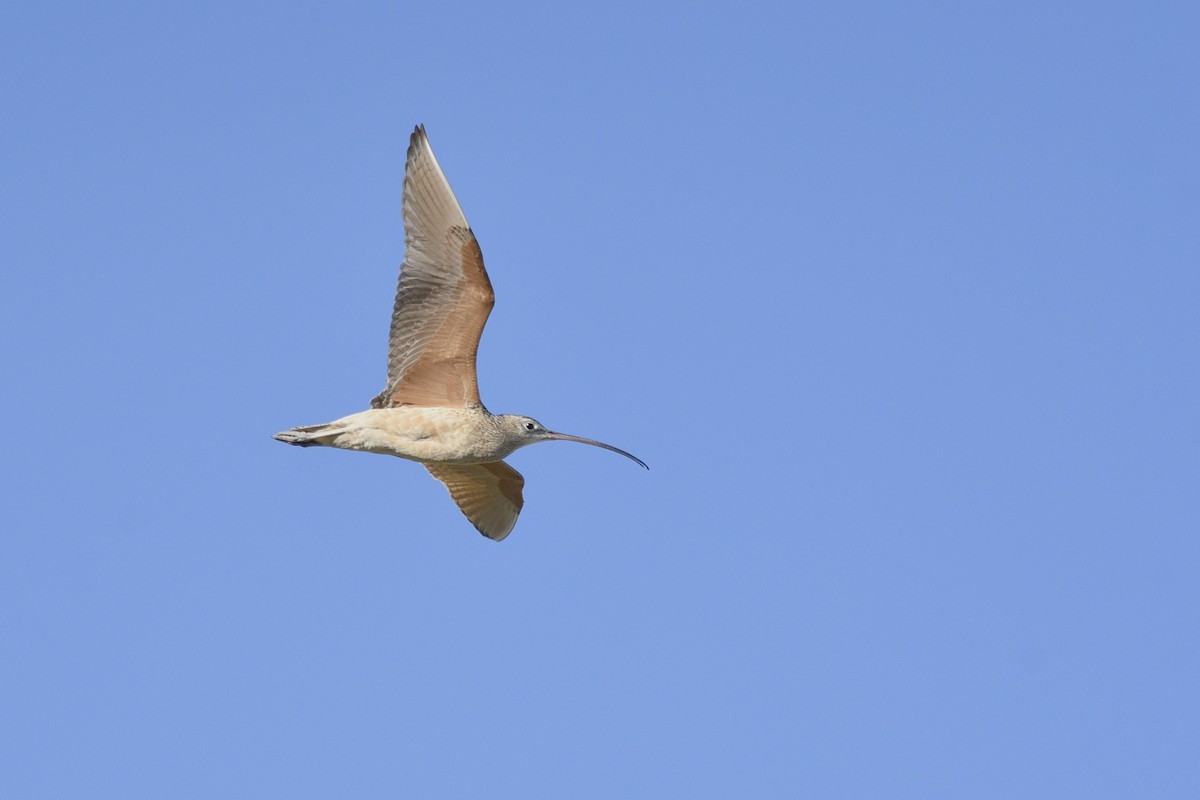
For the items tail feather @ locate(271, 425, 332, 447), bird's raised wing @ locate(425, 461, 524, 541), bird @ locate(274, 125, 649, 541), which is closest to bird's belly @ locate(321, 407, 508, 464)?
bird @ locate(274, 125, 649, 541)

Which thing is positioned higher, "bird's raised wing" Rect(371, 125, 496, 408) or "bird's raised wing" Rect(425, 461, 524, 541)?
"bird's raised wing" Rect(371, 125, 496, 408)

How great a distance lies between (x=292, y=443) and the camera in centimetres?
2048

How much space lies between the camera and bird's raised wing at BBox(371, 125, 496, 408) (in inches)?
770

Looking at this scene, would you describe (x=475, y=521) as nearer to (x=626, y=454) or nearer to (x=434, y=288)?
(x=626, y=454)

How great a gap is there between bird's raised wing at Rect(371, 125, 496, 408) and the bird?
0.5 inches

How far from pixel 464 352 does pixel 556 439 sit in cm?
183

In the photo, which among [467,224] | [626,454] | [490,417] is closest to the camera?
[467,224]

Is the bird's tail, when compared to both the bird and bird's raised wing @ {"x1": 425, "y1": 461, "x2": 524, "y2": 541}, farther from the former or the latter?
bird's raised wing @ {"x1": 425, "y1": 461, "x2": 524, "y2": 541}

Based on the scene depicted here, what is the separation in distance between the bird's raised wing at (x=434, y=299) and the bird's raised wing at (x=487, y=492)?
231 centimetres

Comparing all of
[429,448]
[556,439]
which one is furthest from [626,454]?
[429,448]

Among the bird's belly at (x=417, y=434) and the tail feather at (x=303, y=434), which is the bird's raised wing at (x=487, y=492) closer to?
the bird's belly at (x=417, y=434)

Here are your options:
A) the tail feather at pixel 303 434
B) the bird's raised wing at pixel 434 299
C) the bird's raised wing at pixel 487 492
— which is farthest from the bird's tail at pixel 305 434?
the bird's raised wing at pixel 487 492

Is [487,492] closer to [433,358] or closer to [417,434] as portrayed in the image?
[417,434]

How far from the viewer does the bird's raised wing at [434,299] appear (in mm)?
19547
